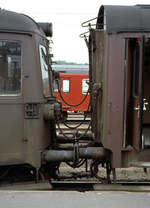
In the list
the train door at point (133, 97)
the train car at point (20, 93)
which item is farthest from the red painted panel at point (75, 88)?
the train car at point (20, 93)

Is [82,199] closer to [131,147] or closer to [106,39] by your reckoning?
[131,147]

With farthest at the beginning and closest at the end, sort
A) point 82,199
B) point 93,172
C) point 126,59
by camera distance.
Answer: point 93,172 → point 126,59 → point 82,199

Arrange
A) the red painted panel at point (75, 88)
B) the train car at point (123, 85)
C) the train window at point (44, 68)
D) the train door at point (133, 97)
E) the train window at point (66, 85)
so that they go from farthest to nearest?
the train window at point (66, 85) → the red painted panel at point (75, 88) → the train window at point (44, 68) → the train car at point (123, 85) → the train door at point (133, 97)

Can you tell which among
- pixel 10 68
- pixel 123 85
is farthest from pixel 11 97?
pixel 123 85

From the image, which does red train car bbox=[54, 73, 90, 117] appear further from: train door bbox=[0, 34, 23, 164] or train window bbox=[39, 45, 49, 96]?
train door bbox=[0, 34, 23, 164]

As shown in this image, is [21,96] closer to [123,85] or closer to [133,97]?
[123,85]

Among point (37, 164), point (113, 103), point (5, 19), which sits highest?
point (5, 19)

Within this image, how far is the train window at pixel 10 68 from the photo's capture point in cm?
465

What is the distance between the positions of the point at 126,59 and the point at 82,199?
6.75ft

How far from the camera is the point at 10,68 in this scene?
15.4 feet

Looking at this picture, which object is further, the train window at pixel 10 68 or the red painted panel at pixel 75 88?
the red painted panel at pixel 75 88

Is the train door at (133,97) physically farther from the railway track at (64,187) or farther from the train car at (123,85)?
the railway track at (64,187)

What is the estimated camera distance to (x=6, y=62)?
4.67 meters

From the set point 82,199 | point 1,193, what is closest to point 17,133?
point 1,193
